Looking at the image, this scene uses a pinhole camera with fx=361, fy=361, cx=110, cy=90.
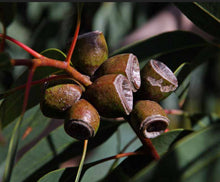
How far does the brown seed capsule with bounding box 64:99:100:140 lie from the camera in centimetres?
108

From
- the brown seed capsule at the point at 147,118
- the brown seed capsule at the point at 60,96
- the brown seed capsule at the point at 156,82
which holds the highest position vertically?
the brown seed capsule at the point at 60,96

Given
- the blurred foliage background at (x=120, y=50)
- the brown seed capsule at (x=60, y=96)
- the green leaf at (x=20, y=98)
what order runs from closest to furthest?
the brown seed capsule at (x=60, y=96)
the green leaf at (x=20, y=98)
the blurred foliage background at (x=120, y=50)

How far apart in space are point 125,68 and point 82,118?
21 centimetres

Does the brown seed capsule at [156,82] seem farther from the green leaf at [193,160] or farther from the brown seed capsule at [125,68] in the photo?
the green leaf at [193,160]

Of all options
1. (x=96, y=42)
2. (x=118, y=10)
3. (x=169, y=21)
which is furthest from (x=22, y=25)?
(x=96, y=42)

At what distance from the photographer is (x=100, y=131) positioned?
1.68 m

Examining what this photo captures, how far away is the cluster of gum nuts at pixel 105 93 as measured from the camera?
43.2 inches

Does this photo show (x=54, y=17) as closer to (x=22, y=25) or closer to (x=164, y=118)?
(x=22, y=25)

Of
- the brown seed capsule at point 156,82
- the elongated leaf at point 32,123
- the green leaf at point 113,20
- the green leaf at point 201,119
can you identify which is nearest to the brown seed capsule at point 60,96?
the brown seed capsule at point 156,82

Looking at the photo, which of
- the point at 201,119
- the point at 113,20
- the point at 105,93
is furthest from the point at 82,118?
the point at 113,20

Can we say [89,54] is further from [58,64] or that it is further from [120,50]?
[120,50]

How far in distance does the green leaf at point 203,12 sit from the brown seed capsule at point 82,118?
54cm

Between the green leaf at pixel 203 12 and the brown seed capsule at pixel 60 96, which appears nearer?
the brown seed capsule at pixel 60 96

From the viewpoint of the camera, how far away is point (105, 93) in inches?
43.1
